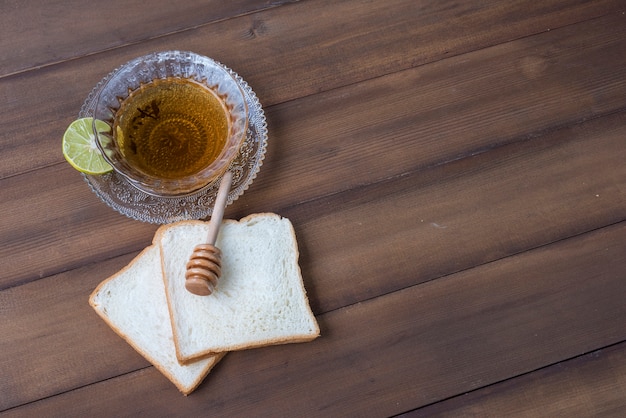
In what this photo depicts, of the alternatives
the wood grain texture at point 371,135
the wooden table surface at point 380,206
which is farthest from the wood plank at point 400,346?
the wood grain texture at point 371,135

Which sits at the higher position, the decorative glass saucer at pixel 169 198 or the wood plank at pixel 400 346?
the decorative glass saucer at pixel 169 198

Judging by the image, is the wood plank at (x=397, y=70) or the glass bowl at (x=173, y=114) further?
the wood plank at (x=397, y=70)

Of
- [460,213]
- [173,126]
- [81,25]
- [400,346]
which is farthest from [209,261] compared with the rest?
[81,25]

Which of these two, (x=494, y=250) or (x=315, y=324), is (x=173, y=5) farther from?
(x=494, y=250)

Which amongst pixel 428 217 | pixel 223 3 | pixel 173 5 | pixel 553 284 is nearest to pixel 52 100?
pixel 173 5

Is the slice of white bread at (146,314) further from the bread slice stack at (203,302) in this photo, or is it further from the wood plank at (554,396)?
the wood plank at (554,396)

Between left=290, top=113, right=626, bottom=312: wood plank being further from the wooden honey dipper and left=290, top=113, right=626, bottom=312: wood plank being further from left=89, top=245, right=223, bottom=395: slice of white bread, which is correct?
left=89, top=245, right=223, bottom=395: slice of white bread

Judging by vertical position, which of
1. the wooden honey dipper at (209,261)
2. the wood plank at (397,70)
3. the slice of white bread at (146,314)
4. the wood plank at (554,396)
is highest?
the wood plank at (397,70)
